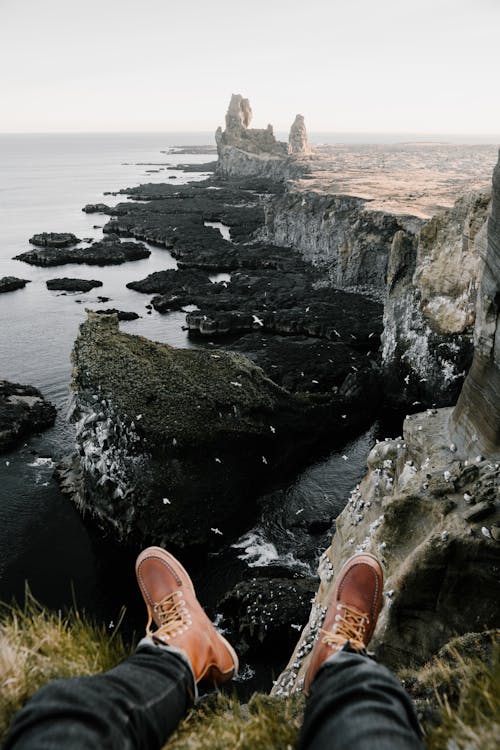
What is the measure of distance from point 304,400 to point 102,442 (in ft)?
40.6

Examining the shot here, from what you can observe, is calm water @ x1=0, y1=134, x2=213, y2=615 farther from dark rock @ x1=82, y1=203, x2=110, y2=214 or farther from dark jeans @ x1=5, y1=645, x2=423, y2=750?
dark jeans @ x1=5, y1=645, x2=423, y2=750

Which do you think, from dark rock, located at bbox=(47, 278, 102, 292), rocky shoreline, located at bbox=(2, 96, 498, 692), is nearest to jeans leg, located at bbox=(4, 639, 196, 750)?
rocky shoreline, located at bbox=(2, 96, 498, 692)

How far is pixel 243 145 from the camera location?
581ft

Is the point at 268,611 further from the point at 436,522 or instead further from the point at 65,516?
the point at 65,516

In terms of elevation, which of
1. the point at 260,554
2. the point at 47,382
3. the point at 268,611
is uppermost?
the point at 47,382

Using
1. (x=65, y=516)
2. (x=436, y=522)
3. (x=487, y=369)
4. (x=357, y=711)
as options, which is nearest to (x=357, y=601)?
(x=357, y=711)

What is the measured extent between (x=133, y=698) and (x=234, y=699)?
988 mm

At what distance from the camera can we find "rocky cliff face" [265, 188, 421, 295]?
2164 inches

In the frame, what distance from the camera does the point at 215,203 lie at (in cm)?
11900

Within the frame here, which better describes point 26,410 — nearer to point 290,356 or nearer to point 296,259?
point 290,356

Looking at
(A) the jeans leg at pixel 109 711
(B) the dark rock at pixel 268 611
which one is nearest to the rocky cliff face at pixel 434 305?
(B) the dark rock at pixel 268 611

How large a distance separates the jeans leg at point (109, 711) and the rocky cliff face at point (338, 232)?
49692 millimetres

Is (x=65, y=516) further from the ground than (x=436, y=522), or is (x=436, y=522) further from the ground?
(x=436, y=522)

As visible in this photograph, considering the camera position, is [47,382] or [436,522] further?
[47,382]
